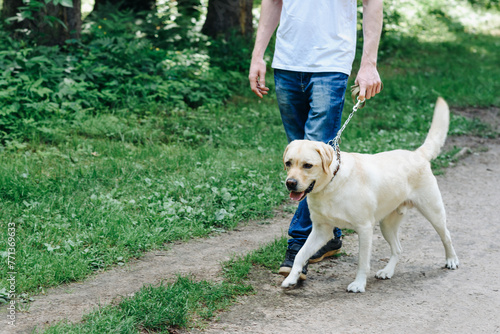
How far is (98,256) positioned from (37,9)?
4907 millimetres

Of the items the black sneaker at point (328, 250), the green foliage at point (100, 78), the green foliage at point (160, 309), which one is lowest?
the black sneaker at point (328, 250)

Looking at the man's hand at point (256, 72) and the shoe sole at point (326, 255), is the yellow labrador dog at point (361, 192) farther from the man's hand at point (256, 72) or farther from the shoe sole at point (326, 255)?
the man's hand at point (256, 72)

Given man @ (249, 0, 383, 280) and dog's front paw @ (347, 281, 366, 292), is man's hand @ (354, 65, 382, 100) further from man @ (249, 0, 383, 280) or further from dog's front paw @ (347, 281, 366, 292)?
dog's front paw @ (347, 281, 366, 292)

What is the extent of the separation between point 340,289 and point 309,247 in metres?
0.37

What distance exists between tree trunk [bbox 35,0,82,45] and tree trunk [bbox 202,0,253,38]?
116 inches

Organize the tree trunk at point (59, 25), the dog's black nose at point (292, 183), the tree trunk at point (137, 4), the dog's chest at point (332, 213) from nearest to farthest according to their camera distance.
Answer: the dog's black nose at point (292, 183) → the dog's chest at point (332, 213) → the tree trunk at point (59, 25) → the tree trunk at point (137, 4)

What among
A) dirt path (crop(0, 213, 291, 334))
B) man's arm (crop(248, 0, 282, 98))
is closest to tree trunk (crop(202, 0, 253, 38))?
dirt path (crop(0, 213, 291, 334))

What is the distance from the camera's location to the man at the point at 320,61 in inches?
159

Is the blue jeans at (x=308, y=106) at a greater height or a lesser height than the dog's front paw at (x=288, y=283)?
greater

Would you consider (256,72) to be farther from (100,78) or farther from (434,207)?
(100,78)

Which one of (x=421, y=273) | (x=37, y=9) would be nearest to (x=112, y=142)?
(x=37, y=9)

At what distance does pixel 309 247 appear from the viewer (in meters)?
4.00

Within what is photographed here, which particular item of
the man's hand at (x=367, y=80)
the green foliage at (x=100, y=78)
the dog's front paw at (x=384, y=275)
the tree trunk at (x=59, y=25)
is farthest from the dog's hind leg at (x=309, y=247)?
the tree trunk at (x=59, y=25)

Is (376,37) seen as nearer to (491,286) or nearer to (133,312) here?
(491,286)
